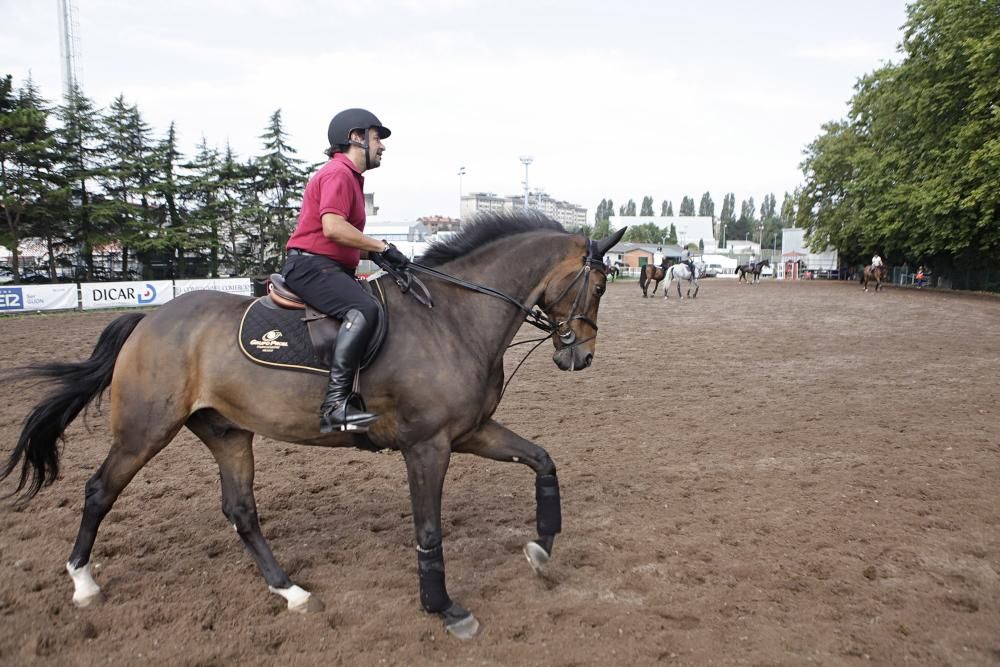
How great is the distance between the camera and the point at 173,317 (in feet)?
14.0

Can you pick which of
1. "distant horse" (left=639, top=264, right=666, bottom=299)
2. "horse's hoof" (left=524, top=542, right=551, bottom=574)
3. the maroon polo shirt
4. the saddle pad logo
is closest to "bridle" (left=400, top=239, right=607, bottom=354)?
the maroon polo shirt

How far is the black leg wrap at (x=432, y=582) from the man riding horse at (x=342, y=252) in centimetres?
90

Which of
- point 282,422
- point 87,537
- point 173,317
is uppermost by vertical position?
point 173,317

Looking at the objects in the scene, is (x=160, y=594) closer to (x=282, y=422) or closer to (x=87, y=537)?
(x=87, y=537)

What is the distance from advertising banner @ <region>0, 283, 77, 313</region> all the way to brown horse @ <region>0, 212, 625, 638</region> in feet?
83.3

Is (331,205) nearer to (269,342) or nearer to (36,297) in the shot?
(269,342)

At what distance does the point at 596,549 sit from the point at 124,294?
28.2 m

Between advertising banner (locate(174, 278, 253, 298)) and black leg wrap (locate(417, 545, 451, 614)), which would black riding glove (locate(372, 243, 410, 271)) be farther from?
advertising banner (locate(174, 278, 253, 298))

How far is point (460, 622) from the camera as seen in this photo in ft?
12.3

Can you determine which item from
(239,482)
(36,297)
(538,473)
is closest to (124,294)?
(36,297)

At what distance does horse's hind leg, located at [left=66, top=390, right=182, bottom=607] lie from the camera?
4102 mm

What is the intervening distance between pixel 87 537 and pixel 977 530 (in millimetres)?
6608

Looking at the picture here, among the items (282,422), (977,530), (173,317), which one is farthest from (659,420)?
(173,317)

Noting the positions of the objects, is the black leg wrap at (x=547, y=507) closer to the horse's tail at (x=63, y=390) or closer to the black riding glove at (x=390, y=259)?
the black riding glove at (x=390, y=259)
